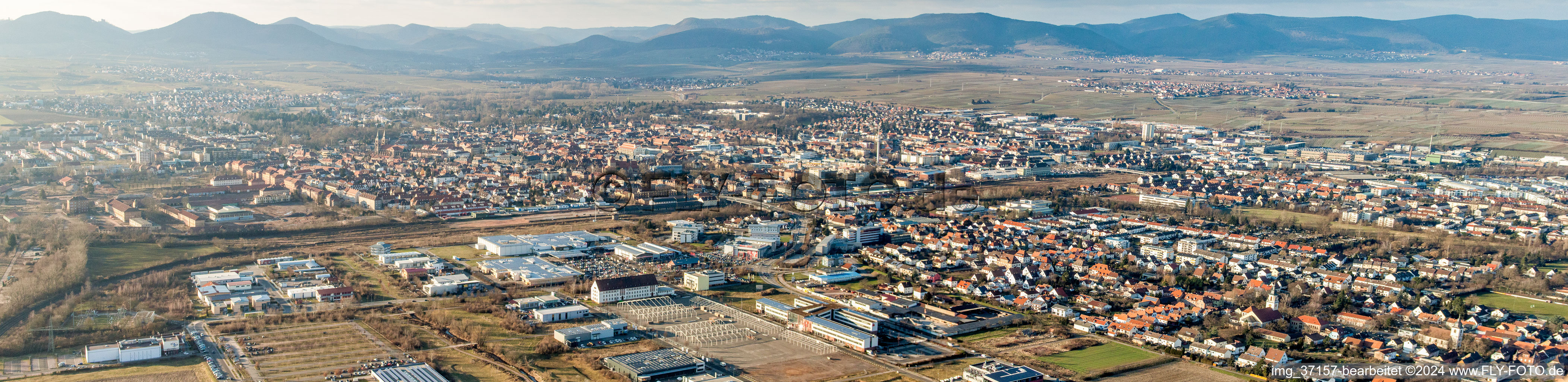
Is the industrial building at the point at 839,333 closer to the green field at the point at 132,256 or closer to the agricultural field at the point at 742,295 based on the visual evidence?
the agricultural field at the point at 742,295

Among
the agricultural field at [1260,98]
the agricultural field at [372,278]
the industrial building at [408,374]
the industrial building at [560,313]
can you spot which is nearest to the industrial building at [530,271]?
the agricultural field at [372,278]

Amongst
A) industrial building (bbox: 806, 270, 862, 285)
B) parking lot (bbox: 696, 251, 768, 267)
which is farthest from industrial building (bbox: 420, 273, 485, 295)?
industrial building (bbox: 806, 270, 862, 285)

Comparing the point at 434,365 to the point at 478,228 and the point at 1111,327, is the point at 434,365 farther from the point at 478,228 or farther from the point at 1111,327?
the point at 478,228

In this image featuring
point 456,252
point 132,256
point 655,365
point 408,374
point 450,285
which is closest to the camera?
point 408,374

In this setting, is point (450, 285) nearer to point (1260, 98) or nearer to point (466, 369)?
point (466, 369)

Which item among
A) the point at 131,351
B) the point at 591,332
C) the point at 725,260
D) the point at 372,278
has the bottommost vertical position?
the point at 725,260

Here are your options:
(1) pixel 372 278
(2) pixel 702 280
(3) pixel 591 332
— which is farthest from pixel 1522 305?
(1) pixel 372 278
